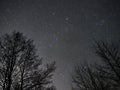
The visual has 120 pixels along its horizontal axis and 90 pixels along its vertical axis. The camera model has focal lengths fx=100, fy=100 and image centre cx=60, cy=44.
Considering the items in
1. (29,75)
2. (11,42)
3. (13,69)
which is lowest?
(29,75)

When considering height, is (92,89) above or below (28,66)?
below

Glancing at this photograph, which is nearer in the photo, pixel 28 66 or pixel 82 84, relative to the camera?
pixel 28 66

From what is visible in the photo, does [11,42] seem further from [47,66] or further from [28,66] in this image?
[47,66]

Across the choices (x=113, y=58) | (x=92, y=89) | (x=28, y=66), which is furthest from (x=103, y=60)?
(x=28, y=66)

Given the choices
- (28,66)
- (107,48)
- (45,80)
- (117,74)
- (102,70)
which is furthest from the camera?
(107,48)

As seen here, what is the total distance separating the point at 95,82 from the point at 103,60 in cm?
253

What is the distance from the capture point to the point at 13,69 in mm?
5332

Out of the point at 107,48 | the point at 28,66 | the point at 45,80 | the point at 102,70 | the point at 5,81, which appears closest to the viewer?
the point at 5,81

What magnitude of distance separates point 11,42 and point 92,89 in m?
8.90

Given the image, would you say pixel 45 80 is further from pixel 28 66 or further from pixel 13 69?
pixel 13 69

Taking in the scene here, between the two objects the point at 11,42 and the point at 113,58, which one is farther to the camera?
the point at 113,58

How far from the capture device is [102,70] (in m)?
9.86

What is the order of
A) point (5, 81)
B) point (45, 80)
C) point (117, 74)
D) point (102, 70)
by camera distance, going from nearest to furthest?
point (5, 81) → point (45, 80) → point (117, 74) → point (102, 70)

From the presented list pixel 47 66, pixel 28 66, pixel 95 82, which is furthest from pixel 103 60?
pixel 28 66
